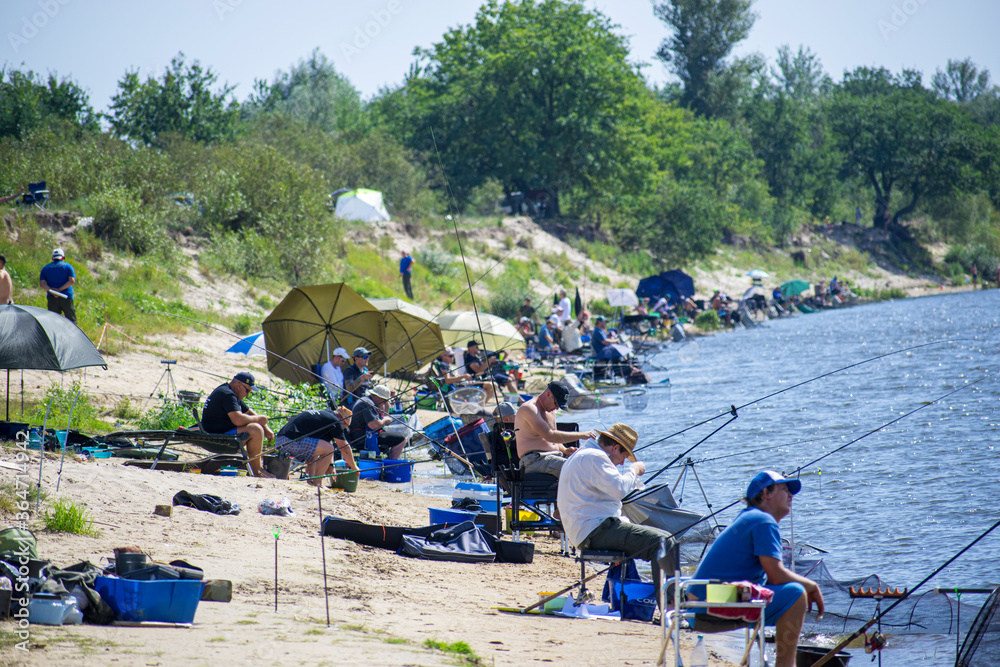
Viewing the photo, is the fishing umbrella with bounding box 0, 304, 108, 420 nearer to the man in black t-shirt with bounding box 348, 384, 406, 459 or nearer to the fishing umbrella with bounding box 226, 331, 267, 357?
the man in black t-shirt with bounding box 348, 384, 406, 459

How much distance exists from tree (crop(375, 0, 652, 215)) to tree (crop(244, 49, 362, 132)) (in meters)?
9.37

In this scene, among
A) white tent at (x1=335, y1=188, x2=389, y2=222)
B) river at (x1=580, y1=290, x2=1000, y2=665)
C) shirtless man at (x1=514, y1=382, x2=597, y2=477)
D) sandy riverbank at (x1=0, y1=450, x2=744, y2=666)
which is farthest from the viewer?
white tent at (x1=335, y1=188, x2=389, y2=222)

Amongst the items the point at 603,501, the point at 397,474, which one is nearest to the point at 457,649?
the point at 603,501

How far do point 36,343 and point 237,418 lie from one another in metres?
1.89

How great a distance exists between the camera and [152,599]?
4555mm

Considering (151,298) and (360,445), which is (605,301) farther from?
(360,445)

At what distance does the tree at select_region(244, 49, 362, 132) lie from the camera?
5528 cm

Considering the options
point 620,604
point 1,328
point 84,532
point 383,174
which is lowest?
point 620,604

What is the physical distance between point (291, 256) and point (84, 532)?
1706 cm

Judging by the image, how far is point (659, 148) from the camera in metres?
46.2

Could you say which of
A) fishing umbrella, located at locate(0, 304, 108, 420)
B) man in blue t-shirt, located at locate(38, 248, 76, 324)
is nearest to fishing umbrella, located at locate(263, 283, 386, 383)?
man in blue t-shirt, located at locate(38, 248, 76, 324)

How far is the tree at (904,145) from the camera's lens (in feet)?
187

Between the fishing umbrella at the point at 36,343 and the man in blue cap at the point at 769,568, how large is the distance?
6170 millimetres

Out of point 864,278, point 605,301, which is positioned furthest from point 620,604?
point 864,278
